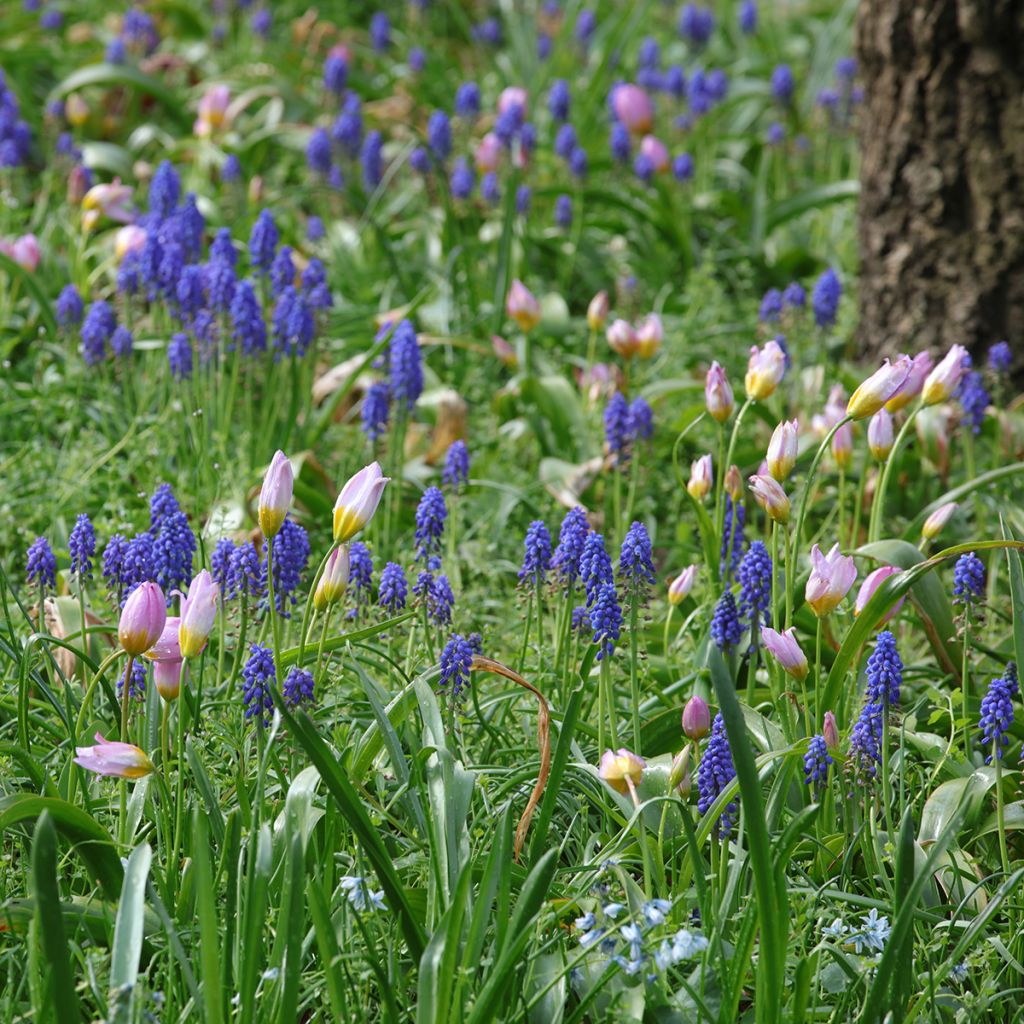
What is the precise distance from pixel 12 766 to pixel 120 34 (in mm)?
5906

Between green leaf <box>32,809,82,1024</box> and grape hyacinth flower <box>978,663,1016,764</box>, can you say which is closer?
green leaf <box>32,809,82,1024</box>

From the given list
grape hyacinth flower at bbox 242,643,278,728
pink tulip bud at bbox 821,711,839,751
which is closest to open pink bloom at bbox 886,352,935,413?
pink tulip bud at bbox 821,711,839,751

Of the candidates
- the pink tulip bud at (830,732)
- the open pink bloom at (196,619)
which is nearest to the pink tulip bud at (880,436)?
the pink tulip bud at (830,732)

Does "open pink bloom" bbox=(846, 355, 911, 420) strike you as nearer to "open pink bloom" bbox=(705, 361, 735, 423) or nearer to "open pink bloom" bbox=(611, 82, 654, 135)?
"open pink bloom" bbox=(705, 361, 735, 423)

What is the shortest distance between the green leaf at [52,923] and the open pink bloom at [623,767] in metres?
0.93

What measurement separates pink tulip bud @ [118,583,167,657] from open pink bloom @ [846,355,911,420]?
4.11ft

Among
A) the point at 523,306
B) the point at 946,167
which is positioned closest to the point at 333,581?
the point at 523,306

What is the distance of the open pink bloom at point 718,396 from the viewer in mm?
2836

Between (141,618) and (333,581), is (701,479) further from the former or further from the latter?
(141,618)

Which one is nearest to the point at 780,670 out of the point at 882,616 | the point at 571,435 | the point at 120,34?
the point at 882,616

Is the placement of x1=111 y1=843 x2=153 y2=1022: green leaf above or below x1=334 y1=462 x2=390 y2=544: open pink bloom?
below

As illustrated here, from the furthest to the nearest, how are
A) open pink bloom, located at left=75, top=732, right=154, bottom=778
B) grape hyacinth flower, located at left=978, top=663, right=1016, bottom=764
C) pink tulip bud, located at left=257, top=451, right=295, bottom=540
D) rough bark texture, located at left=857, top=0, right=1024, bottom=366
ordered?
rough bark texture, located at left=857, top=0, right=1024, bottom=366
grape hyacinth flower, located at left=978, top=663, right=1016, bottom=764
pink tulip bud, located at left=257, top=451, right=295, bottom=540
open pink bloom, located at left=75, top=732, right=154, bottom=778

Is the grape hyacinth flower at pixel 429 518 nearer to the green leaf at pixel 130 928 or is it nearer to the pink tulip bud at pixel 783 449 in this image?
the pink tulip bud at pixel 783 449

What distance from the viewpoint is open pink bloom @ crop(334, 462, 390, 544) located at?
90.7 inches
